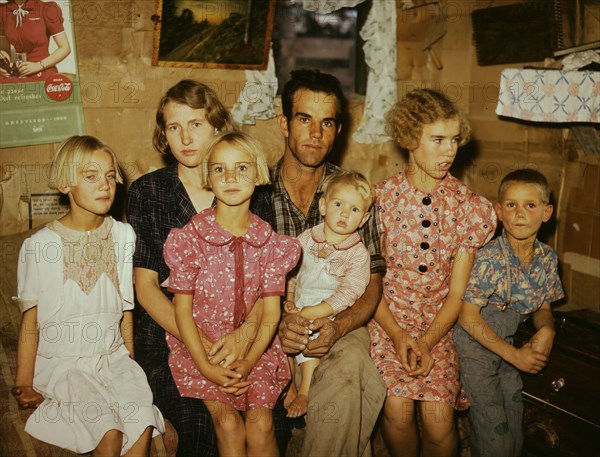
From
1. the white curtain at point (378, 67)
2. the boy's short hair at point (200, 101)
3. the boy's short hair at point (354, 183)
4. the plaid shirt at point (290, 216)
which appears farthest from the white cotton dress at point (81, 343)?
the white curtain at point (378, 67)

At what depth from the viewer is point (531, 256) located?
9.99ft

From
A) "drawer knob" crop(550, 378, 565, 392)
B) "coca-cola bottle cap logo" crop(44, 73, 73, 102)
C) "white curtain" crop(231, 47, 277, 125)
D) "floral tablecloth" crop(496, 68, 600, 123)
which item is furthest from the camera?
"white curtain" crop(231, 47, 277, 125)

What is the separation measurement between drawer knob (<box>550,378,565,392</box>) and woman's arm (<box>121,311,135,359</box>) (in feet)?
6.75

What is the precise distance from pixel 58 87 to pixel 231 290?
1775 millimetres

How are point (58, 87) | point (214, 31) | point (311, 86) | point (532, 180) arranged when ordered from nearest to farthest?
point (532, 180), point (311, 86), point (58, 87), point (214, 31)

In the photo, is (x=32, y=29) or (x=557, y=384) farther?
(x=32, y=29)

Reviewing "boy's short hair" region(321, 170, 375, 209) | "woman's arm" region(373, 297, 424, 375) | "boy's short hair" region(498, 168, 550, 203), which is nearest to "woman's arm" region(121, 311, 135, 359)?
"boy's short hair" region(321, 170, 375, 209)

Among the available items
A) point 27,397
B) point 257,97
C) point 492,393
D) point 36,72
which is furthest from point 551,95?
point 27,397

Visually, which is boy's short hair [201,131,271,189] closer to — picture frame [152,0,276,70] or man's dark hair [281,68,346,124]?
man's dark hair [281,68,346,124]

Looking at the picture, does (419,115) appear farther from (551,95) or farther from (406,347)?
(406,347)

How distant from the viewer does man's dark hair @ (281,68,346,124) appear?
3.12 metres

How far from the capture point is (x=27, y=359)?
8.36 ft

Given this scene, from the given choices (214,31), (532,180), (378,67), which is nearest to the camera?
(532,180)

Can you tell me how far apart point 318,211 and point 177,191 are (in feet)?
2.42
